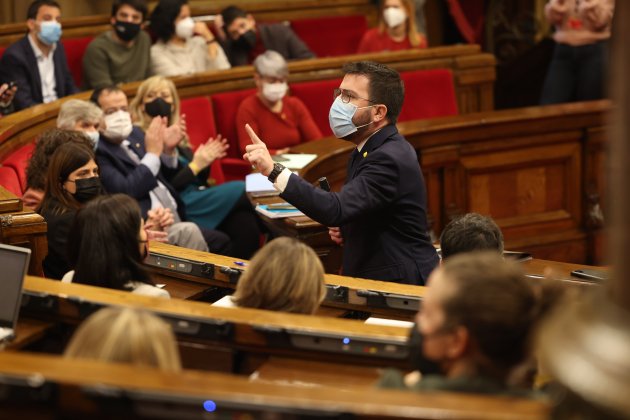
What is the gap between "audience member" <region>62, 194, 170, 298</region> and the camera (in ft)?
8.41

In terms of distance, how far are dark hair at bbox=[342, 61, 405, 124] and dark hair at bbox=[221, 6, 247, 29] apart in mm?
3195

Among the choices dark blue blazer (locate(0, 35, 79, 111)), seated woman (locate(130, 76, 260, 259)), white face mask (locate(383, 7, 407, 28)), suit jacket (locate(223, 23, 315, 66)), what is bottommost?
seated woman (locate(130, 76, 260, 259))

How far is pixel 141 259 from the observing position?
8.59 ft

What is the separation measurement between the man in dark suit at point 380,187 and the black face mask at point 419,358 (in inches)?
44.3

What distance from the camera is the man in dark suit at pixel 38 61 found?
5.39 m

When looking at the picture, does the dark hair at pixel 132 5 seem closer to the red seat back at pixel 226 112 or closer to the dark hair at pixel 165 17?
the dark hair at pixel 165 17

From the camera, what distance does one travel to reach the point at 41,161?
3.71 m

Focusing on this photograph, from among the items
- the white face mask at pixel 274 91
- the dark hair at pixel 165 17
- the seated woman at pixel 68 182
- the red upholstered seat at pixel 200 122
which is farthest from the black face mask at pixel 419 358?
the dark hair at pixel 165 17

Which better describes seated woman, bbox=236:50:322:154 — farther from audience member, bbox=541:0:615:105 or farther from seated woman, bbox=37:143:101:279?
seated woman, bbox=37:143:101:279

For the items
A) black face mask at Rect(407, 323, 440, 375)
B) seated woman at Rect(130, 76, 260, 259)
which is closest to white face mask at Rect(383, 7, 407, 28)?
seated woman at Rect(130, 76, 260, 259)

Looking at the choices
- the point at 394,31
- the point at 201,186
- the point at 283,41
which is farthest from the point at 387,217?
the point at 394,31

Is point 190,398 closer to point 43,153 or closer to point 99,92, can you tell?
point 43,153

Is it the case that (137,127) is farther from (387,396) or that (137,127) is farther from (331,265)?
(387,396)

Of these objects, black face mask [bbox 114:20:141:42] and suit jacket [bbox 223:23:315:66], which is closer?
black face mask [bbox 114:20:141:42]
